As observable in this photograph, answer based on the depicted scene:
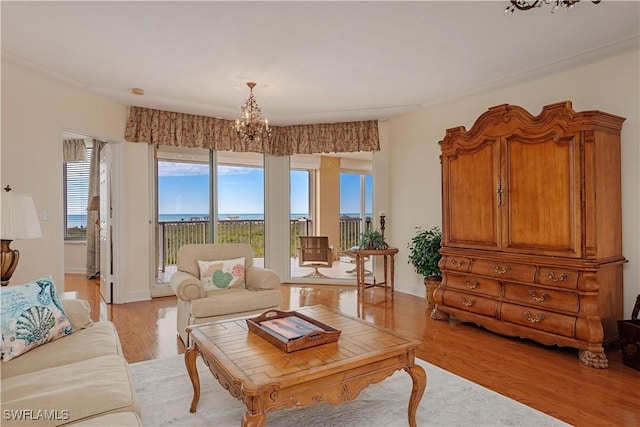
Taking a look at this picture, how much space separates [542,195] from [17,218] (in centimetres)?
402

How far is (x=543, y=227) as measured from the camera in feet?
10.7

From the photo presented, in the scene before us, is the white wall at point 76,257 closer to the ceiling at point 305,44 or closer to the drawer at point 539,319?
the ceiling at point 305,44

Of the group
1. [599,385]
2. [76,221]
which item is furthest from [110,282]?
[599,385]

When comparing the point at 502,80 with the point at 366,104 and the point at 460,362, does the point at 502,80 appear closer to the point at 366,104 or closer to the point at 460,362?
the point at 366,104

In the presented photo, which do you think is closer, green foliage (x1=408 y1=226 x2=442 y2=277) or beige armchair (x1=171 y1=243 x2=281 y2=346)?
beige armchair (x1=171 y1=243 x2=281 y2=346)

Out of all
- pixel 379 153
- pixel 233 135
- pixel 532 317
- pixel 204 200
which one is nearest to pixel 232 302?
pixel 532 317

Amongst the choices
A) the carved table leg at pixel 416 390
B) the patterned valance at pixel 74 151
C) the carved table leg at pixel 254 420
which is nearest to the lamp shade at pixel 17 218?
the carved table leg at pixel 254 420

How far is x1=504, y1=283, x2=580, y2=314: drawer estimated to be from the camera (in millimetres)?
3049

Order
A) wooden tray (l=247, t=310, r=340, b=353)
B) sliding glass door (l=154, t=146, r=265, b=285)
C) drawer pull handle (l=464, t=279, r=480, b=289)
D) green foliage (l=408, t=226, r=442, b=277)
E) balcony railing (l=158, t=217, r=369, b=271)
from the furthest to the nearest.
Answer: balcony railing (l=158, t=217, r=369, b=271)
sliding glass door (l=154, t=146, r=265, b=285)
green foliage (l=408, t=226, r=442, b=277)
drawer pull handle (l=464, t=279, r=480, b=289)
wooden tray (l=247, t=310, r=340, b=353)

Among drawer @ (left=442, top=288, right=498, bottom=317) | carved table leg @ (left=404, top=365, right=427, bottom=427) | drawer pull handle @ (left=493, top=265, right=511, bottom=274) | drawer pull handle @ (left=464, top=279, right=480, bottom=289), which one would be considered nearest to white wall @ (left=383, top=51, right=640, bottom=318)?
drawer pull handle @ (left=493, top=265, right=511, bottom=274)

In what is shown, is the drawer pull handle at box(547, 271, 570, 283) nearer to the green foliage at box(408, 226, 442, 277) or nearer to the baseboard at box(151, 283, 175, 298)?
the green foliage at box(408, 226, 442, 277)

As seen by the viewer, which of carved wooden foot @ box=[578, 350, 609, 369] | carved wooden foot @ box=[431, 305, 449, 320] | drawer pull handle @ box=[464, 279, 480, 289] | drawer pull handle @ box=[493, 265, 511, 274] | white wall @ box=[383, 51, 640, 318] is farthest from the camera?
carved wooden foot @ box=[431, 305, 449, 320]

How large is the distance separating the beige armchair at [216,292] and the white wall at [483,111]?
2.58 m

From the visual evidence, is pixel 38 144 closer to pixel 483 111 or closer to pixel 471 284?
pixel 471 284
